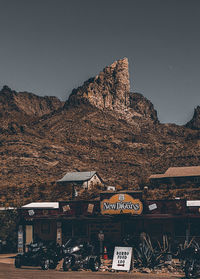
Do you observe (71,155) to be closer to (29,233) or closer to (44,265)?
(29,233)

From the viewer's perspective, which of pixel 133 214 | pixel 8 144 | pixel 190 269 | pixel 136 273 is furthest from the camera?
pixel 8 144

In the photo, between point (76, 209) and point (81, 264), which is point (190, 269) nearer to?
point (81, 264)

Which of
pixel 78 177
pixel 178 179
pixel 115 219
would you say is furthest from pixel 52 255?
pixel 78 177

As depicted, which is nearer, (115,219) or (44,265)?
(44,265)

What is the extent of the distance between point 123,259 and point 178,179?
2316 inches

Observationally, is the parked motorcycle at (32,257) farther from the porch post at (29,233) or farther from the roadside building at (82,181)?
the roadside building at (82,181)

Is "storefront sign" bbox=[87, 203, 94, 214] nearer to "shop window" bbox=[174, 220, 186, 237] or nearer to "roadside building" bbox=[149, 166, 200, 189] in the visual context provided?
"shop window" bbox=[174, 220, 186, 237]

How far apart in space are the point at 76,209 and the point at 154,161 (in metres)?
145

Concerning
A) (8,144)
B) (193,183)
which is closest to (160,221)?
(193,183)

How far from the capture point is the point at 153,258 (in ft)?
95.7

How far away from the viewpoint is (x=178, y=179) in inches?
3388

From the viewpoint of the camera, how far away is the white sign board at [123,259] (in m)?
28.6

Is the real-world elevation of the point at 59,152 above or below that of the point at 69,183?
above

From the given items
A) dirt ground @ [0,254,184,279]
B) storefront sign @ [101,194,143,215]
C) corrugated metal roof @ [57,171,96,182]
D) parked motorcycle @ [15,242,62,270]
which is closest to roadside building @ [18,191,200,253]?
storefront sign @ [101,194,143,215]
